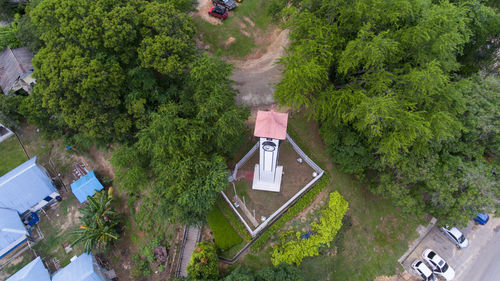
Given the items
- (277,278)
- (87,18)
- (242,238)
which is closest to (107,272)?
(242,238)

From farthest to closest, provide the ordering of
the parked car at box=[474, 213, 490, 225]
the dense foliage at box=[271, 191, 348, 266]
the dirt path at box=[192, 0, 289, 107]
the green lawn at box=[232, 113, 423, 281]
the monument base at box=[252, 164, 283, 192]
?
the dirt path at box=[192, 0, 289, 107], the parked car at box=[474, 213, 490, 225], the monument base at box=[252, 164, 283, 192], the green lawn at box=[232, 113, 423, 281], the dense foliage at box=[271, 191, 348, 266]

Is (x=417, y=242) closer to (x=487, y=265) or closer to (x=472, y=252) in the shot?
(x=472, y=252)

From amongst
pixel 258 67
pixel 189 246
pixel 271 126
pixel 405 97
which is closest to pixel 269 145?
pixel 271 126

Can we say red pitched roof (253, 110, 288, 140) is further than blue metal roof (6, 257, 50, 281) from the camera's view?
No

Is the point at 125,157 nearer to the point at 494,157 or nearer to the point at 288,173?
the point at 288,173

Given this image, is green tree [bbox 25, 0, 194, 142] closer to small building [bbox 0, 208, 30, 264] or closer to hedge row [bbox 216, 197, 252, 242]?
hedge row [bbox 216, 197, 252, 242]

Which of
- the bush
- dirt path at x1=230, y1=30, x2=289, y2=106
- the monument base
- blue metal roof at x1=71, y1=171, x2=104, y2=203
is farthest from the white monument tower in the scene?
blue metal roof at x1=71, y1=171, x2=104, y2=203

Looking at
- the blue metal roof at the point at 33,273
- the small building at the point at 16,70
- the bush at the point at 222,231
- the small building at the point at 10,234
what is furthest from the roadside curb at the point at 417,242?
the small building at the point at 16,70
